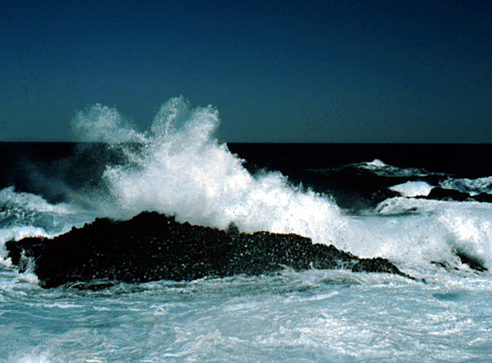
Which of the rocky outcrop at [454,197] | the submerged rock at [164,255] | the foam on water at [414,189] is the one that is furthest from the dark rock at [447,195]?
the submerged rock at [164,255]

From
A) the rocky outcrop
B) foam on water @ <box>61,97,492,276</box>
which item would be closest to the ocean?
foam on water @ <box>61,97,492,276</box>

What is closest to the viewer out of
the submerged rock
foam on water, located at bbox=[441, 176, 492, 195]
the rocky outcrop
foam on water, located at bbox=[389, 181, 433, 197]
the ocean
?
the ocean

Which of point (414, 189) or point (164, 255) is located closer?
point (164, 255)

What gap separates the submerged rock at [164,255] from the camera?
19.8 feet

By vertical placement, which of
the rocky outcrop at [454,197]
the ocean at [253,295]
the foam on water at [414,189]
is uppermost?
the foam on water at [414,189]

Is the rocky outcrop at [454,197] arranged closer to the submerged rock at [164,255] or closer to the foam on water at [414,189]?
the foam on water at [414,189]

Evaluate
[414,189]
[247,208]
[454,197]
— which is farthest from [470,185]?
[247,208]

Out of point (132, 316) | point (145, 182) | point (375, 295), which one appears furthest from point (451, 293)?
point (145, 182)

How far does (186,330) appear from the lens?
4164 mm

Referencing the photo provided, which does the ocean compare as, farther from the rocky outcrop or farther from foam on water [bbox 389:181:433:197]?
foam on water [bbox 389:181:433:197]

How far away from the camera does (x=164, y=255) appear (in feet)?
20.7

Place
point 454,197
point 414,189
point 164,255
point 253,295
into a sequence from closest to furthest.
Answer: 1. point 253,295
2. point 164,255
3. point 454,197
4. point 414,189

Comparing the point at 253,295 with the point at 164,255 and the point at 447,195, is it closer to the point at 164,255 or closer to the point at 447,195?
the point at 164,255

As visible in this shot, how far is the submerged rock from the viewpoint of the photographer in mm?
6039
